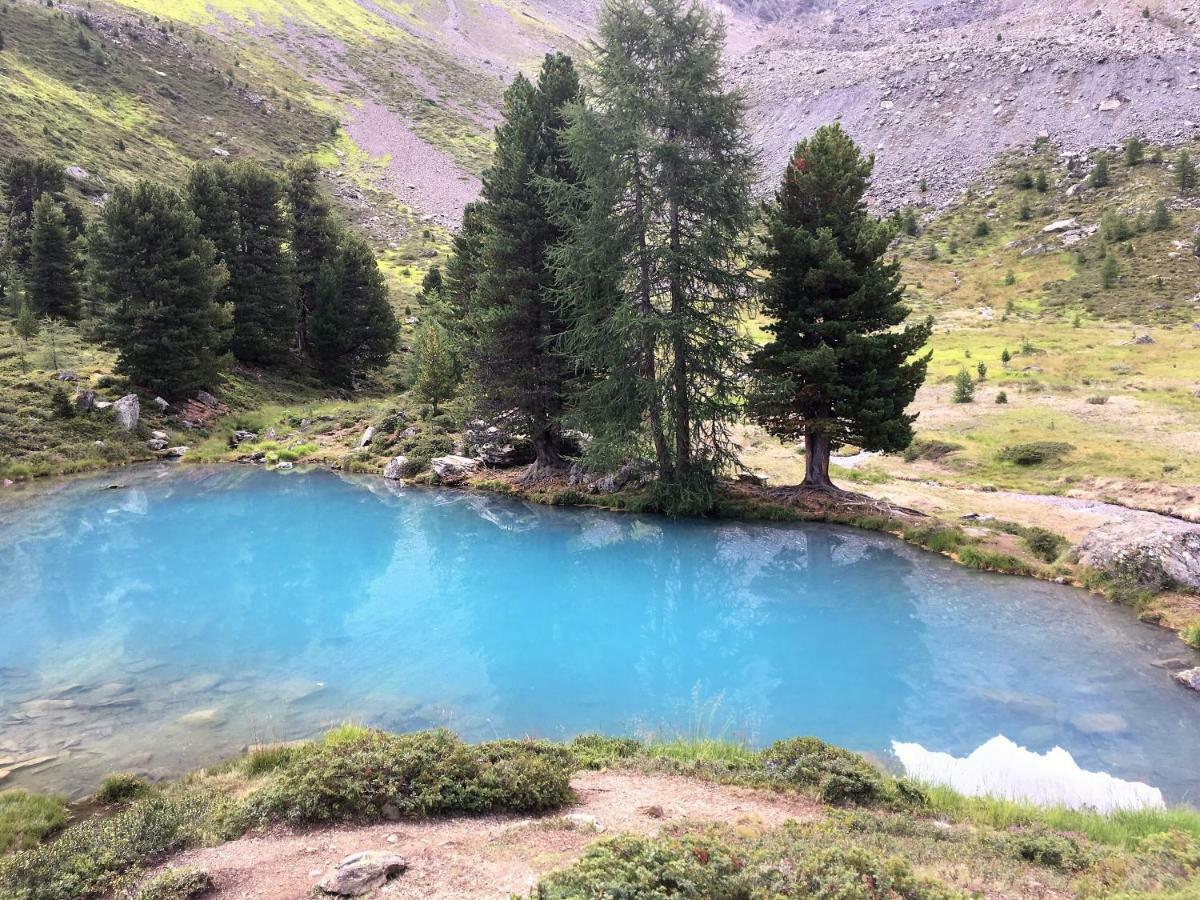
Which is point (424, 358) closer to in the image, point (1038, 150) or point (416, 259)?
point (416, 259)

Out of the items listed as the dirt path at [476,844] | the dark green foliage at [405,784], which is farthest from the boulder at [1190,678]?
the dark green foliage at [405,784]

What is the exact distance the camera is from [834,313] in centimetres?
1967

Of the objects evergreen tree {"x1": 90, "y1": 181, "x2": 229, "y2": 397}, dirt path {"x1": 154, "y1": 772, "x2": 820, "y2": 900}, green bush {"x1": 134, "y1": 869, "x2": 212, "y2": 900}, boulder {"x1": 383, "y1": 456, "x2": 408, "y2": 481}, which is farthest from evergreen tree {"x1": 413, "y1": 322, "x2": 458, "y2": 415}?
green bush {"x1": 134, "y1": 869, "x2": 212, "y2": 900}

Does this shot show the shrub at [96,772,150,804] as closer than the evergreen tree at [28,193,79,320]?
Yes

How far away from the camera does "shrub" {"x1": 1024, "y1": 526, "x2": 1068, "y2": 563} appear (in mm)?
15711

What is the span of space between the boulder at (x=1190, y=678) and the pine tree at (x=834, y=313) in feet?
30.7

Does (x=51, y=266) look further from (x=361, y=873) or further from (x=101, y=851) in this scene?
(x=361, y=873)

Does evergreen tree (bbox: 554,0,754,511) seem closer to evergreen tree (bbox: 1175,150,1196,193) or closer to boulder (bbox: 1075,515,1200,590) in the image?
boulder (bbox: 1075,515,1200,590)

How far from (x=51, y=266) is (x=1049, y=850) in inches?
1971

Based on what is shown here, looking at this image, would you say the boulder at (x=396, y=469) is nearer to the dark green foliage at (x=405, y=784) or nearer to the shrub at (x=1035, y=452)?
the dark green foliage at (x=405, y=784)

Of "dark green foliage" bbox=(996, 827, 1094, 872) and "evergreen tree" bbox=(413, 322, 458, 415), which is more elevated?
"evergreen tree" bbox=(413, 322, 458, 415)

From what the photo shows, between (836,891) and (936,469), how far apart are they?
23337 millimetres

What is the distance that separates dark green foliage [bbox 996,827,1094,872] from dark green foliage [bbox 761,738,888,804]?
133 cm

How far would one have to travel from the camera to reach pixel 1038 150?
82938 mm
